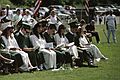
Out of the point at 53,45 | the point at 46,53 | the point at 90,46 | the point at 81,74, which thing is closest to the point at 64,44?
the point at 53,45

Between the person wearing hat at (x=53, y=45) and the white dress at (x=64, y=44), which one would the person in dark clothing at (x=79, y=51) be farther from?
the person wearing hat at (x=53, y=45)

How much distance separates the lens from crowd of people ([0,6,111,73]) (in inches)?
570

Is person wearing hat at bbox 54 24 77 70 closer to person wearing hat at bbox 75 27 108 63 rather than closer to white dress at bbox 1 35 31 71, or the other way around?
person wearing hat at bbox 75 27 108 63

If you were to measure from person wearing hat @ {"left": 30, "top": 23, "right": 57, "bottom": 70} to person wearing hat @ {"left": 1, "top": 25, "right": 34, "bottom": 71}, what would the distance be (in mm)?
716

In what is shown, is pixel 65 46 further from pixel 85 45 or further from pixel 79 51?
pixel 85 45

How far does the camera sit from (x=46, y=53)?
15266 millimetres

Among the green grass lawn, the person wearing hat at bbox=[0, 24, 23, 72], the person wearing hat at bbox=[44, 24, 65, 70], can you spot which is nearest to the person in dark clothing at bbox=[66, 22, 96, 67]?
the green grass lawn

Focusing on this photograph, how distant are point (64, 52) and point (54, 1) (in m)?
56.2

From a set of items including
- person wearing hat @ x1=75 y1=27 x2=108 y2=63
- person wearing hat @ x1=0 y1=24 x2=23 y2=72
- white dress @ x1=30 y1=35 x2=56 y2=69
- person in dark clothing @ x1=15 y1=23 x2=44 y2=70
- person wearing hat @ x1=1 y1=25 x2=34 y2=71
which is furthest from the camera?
person wearing hat @ x1=75 y1=27 x2=108 y2=63

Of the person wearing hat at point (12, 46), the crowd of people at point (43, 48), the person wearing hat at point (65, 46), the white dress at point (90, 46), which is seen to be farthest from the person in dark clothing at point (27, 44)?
the white dress at point (90, 46)

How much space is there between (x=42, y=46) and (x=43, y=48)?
7cm

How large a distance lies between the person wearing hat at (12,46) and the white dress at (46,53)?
29.2 inches

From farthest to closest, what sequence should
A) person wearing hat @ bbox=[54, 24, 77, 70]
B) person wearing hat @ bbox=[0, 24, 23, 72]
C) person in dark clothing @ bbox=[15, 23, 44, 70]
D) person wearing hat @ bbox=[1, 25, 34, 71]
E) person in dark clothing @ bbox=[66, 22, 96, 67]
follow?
person in dark clothing @ bbox=[66, 22, 96, 67]
person wearing hat @ bbox=[54, 24, 77, 70]
person in dark clothing @ bbox=[15, 23, 44, 70]
person wearing hat @ bbox=[1, 25, 34, 71]
person wearing hat @ bbox=[0, 24, 23, 72]

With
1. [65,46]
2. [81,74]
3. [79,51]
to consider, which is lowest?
[81,74]
